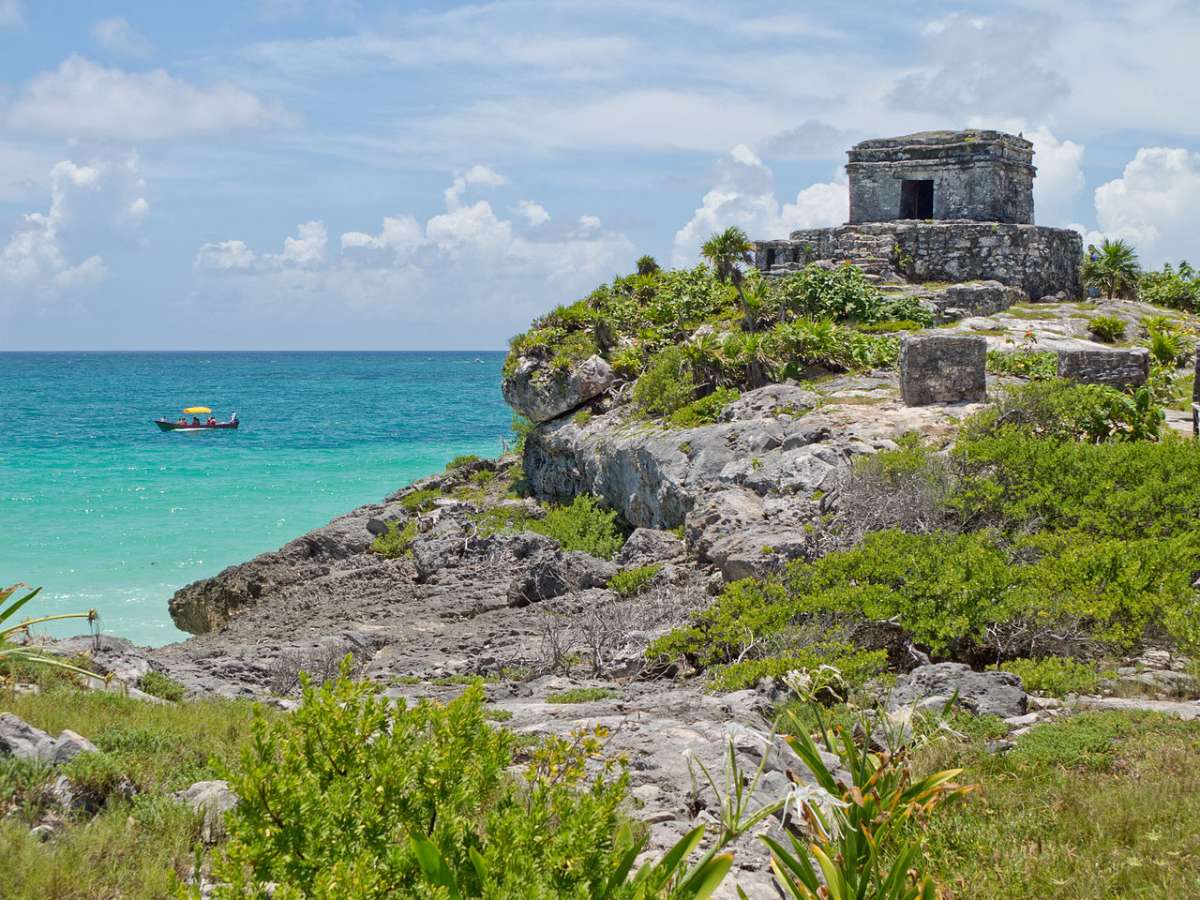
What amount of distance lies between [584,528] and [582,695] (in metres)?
8.82

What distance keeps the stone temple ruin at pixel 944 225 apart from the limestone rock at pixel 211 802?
20.0m

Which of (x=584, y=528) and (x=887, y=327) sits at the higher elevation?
(x=887, y=327)

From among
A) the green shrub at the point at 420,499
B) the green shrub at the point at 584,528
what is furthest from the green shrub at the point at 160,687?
the green shrub at the point at 420,499

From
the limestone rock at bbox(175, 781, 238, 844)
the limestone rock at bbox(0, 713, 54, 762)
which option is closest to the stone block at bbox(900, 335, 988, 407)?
the limestone rock at bbox(175, 781, 238, 844)

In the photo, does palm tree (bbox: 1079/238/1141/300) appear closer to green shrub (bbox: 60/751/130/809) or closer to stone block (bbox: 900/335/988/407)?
stone block (bbox: 900/335/988/407)

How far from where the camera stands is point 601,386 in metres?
19.9

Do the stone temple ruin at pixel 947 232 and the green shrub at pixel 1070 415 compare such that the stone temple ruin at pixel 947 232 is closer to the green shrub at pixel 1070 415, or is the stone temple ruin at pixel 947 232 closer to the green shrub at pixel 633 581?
the green shrub at pixel 1070 415

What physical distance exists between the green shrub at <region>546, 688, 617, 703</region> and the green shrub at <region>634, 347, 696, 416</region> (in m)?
9.33

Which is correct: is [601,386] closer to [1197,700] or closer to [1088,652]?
[1088,652]

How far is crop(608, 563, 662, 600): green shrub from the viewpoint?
470 inches

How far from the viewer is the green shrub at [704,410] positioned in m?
16.3

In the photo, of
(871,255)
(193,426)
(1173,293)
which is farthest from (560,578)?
(193,426)

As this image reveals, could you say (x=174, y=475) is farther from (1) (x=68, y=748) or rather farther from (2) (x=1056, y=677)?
(2) (x=1056, y=677)

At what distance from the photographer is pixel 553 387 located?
20141 mm
